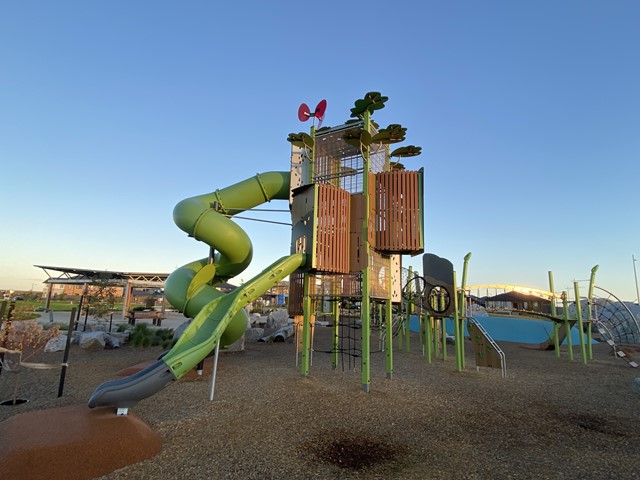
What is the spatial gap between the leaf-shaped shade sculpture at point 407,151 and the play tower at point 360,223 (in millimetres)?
36

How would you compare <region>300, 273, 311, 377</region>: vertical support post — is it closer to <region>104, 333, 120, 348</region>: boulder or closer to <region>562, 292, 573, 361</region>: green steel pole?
<region>104, 333, 120, 348</region>: boulder

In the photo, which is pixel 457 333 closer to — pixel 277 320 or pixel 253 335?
pixel 253 335

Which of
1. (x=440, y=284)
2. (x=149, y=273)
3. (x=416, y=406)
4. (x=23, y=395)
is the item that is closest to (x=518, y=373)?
(x=440, y=284)

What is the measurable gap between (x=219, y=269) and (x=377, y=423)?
7521 mm

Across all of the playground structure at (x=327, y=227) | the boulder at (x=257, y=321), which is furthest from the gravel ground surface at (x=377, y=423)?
the boulder at (x=257, y=321)

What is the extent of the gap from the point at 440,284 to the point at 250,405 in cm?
961

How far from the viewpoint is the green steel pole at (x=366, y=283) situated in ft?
32.7

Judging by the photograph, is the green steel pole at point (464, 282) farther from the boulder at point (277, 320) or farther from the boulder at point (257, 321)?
the boulder at point (257, 321)

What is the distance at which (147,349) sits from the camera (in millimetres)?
16875

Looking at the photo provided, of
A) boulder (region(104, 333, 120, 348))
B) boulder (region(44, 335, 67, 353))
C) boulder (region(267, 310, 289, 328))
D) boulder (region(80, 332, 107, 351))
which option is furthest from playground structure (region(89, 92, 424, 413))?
boulder (region(267, 310, 289, 328))

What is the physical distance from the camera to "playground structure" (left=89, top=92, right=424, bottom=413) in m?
10.7

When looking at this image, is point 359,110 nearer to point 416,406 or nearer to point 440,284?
point 440,284

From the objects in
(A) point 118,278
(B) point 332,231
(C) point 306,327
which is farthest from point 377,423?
(A) point 118,278

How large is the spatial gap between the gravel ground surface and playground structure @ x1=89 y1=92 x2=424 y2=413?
1495mm
